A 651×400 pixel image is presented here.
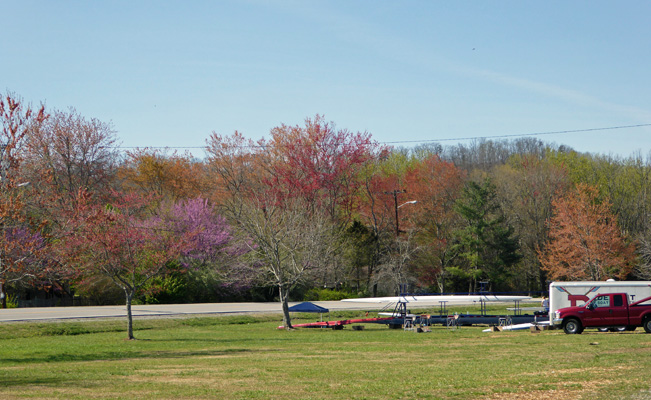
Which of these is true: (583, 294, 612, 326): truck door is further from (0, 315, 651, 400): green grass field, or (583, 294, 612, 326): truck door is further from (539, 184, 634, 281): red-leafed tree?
(539, 184, 634, 281): red-leafed tree

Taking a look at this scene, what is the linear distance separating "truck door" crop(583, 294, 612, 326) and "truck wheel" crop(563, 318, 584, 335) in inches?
11.9

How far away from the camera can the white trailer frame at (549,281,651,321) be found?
110 feet

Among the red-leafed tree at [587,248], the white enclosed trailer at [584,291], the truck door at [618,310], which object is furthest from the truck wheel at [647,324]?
the red-leafed tree at [587,248]

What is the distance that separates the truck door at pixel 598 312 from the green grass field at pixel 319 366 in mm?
1746

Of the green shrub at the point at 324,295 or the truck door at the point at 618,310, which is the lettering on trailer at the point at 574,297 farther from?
the green shrub at the point at 324,295

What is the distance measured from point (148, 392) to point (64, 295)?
1731 inches

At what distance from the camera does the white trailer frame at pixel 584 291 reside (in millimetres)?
33562

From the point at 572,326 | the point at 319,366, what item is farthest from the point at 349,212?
the point at 319,366

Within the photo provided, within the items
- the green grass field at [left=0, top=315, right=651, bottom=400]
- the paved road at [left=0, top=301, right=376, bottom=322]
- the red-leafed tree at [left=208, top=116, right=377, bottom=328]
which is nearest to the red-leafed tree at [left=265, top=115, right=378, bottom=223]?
the red-leafed tree at [left=208, top=116, right=377, bottom=328]

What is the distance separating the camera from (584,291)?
34312 millimetres

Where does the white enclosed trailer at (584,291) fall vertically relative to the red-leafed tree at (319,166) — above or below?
below

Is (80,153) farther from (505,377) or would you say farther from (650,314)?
(505,377)

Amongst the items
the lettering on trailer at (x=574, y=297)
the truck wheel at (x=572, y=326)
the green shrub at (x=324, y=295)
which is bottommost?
the truck wheel at (x=572, y=326)

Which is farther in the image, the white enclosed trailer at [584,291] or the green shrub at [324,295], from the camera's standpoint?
the green shrub at [324,295]
